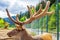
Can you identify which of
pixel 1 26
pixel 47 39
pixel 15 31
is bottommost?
pixel 1 26

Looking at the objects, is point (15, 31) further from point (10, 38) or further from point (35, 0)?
point (35, 0)

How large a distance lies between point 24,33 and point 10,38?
0.73 feet

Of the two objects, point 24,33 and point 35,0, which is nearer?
point 24,33

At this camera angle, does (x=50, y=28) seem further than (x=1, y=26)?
No

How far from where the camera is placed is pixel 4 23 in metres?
7.79

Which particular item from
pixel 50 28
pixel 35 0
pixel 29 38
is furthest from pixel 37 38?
pixel 35 0

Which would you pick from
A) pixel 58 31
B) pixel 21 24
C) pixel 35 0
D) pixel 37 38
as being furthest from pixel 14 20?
pixel 35 0

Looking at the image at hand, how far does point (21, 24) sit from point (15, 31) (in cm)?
11

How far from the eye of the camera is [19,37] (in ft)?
10.1

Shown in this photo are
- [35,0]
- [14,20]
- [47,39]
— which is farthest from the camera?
[35,0]

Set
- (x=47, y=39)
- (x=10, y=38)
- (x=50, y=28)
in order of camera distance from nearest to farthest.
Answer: (x=10, y=38)
(x=47, y=39)
(x=50, y=28)

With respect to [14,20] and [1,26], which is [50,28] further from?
[1,26]

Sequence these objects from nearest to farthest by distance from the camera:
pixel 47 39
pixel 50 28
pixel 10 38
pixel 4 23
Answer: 1. pixel 10 38
2. pixel 47 39
3. pixel 50 28
4. pixel 4 23

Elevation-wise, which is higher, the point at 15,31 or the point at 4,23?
the point at 15,31
